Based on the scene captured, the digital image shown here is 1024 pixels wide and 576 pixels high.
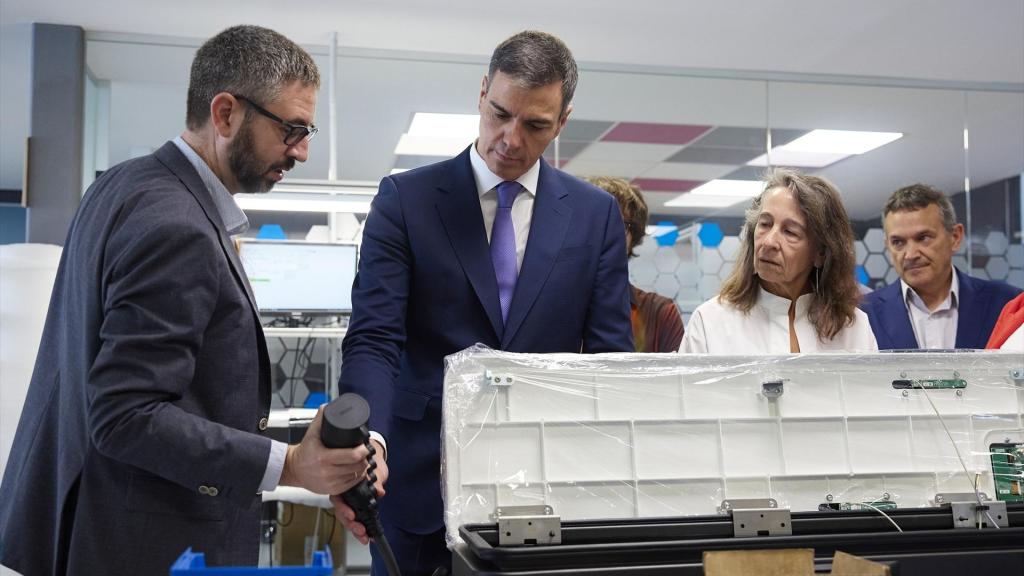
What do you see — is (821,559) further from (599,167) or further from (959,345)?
(599,167)

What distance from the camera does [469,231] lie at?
1.42 metres

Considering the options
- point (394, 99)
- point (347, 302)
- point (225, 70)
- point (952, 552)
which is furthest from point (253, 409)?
point (394, 99)

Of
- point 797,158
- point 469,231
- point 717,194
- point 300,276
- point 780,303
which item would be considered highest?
point 797,158

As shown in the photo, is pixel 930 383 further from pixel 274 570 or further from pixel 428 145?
pixel 428 145

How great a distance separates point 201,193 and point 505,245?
1.65 feet

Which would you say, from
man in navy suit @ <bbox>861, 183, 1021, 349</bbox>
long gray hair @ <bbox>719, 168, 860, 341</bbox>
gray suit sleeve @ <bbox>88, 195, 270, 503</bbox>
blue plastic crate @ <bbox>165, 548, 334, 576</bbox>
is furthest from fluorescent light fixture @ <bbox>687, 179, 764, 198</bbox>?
blue plastic crate @ <bbox>165, 548, 334, 576</bbox>

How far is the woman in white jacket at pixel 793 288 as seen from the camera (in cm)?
174

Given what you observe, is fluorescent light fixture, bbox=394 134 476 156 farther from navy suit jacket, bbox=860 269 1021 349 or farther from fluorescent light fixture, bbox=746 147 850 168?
navy suit jacket, bbox=860 269 1021 349

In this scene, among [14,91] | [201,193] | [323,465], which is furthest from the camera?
[14,91]

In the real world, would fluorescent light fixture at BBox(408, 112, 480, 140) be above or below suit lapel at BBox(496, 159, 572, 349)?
above

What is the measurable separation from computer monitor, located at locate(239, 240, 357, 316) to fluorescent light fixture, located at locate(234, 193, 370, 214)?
21 cm

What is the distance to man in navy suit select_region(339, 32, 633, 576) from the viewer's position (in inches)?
52.0

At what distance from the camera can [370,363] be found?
129cm

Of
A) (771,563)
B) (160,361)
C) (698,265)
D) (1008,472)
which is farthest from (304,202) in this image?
(771,563)
